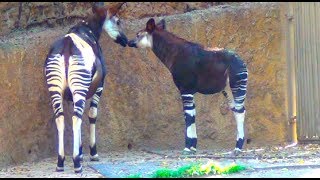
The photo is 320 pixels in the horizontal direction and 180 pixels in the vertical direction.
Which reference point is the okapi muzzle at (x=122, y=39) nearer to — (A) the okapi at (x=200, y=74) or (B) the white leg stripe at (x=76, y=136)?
(A) the okapi at (x=200, y=74)

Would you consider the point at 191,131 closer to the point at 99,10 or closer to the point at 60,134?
the point at 99,10

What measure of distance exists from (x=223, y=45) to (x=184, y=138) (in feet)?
4.72

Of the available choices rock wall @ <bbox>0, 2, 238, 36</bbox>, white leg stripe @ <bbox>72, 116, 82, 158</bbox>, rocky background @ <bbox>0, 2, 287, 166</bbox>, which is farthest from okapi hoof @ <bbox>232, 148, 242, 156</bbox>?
rock wall @ <bbox>0, 2, 238, 36</bbox>

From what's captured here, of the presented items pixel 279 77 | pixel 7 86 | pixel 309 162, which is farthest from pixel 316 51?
pixel 7 86

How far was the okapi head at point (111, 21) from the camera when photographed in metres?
10.7

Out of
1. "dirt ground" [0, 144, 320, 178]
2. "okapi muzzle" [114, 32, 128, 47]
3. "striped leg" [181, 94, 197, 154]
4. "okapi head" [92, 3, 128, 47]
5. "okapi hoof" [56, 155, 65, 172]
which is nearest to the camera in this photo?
"dirt ground" [0, 144, 320, 178]

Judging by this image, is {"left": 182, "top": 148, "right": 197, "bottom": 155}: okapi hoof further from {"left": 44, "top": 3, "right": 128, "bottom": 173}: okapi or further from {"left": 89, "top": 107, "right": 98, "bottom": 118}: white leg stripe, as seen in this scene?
{"left": 44, "top": 3, "right": 128, "bottom": 173}: okapi

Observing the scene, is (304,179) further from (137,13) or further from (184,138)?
(137,13)

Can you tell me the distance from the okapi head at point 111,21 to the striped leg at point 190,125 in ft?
3.71

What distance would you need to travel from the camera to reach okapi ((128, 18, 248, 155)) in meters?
10.8

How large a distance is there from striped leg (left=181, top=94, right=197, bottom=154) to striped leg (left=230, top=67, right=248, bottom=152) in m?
0.55

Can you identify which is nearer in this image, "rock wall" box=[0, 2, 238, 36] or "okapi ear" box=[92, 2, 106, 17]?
"okapi ear" box=[92, 2, 106, 17]

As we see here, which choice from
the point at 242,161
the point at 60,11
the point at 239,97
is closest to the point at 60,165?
the point at 242,161

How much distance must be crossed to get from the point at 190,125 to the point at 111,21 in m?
1.72
